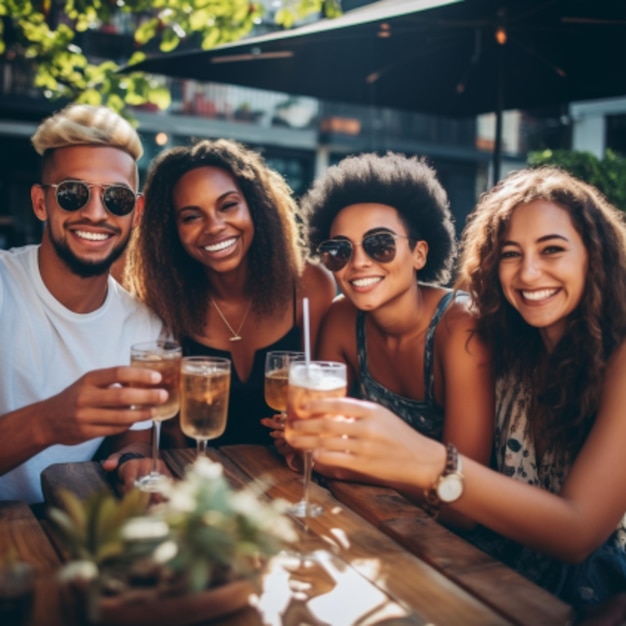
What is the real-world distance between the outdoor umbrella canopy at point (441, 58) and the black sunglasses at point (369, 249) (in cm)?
184

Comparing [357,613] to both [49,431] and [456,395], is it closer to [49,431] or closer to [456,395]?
[49,431]

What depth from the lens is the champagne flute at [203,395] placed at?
7.22 feet

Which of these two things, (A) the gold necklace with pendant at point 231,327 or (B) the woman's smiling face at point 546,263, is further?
(A) the gold necklace with pendant at point 231,327

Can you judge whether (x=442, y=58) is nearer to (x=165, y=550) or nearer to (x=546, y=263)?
(x=546, y=263)

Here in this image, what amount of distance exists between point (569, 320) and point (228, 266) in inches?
69.1

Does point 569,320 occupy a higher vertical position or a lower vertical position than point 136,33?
lower

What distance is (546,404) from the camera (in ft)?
8.36

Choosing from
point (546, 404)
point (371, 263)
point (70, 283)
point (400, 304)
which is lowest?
point (546, 404)

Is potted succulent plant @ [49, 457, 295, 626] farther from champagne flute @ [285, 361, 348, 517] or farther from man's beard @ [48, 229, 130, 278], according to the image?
man's beard @ [48, 229, 130, 278]

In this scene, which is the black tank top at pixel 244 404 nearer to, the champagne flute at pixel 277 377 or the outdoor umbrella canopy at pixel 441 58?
the champagne flute at pixel 277 377

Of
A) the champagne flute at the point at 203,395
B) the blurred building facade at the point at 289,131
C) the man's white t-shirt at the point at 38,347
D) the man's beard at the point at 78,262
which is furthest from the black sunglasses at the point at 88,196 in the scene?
the blurred building facade at the point at 289,131

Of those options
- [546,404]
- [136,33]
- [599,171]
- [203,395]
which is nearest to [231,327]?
[203,395]

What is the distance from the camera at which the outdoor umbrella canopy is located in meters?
4.55

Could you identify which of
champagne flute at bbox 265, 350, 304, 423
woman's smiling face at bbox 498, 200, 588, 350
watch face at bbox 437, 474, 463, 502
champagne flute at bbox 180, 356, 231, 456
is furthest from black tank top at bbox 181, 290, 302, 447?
watch face at bbox 437, 474, 463, 502
